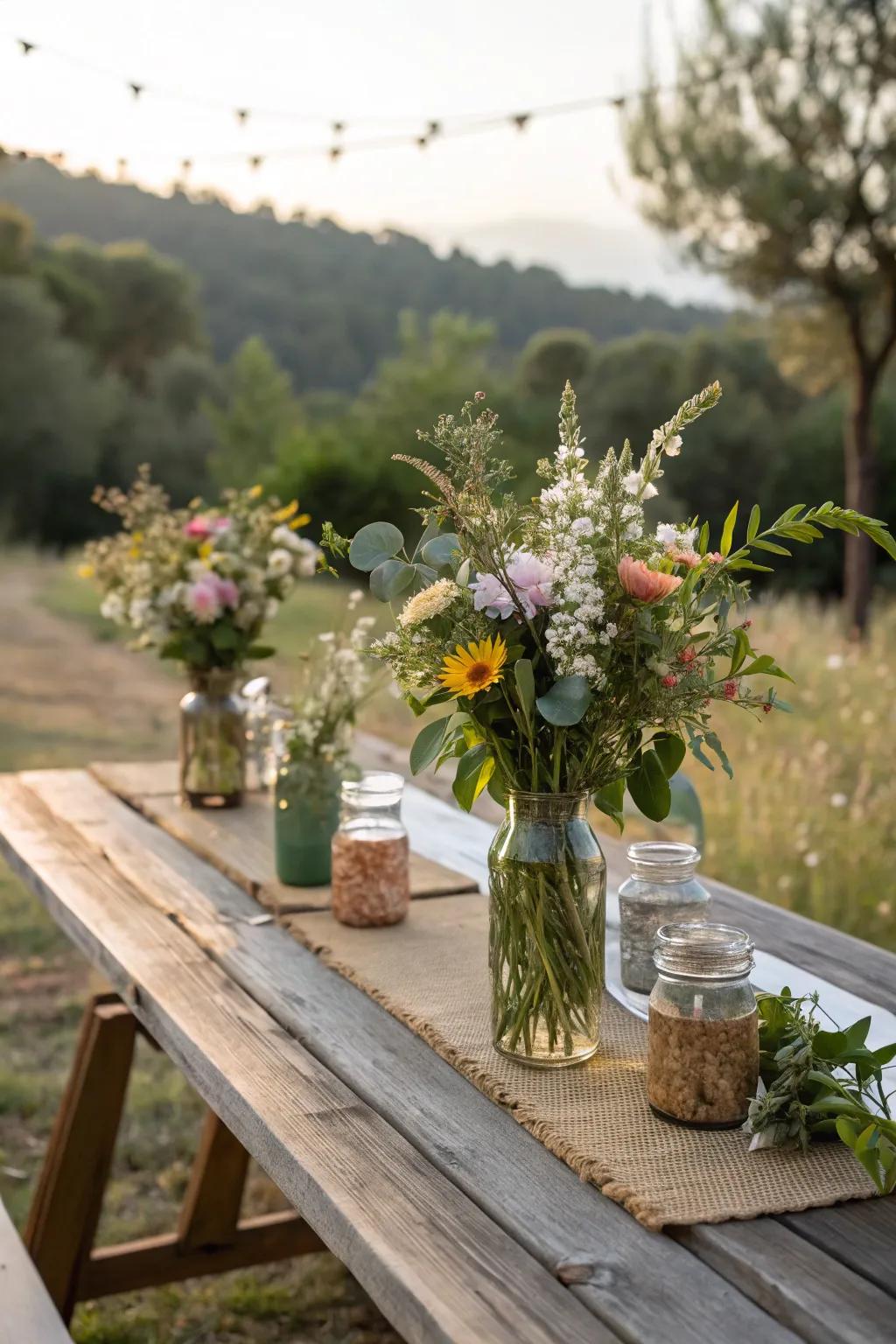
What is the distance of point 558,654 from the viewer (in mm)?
1293

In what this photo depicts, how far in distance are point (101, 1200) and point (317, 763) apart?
97 centimetres

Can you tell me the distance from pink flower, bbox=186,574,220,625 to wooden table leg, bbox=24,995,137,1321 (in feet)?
2.47

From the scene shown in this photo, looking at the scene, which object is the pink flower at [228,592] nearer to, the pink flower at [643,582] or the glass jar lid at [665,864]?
the glass jar lid at [665,864]

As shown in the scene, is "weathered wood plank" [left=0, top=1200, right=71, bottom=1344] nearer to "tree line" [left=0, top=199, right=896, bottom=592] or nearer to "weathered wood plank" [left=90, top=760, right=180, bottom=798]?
"weathered wood plank" [left=90, top=760, right=180, bottom=798]

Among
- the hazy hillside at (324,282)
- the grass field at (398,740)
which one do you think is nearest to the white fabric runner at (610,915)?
the grass field at (398,740)

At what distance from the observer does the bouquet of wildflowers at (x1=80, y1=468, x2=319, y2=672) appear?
262cm

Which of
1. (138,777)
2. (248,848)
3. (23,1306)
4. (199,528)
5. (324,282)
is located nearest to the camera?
(23,1306)

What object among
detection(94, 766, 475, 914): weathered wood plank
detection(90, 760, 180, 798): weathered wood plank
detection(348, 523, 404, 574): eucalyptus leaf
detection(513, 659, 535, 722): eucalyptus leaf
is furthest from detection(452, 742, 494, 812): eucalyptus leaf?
detection(90, 760, 180, 798): weathered wood plank

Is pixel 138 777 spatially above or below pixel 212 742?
below

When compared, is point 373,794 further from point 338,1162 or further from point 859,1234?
point 859,1234

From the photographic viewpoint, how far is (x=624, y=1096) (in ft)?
4.42

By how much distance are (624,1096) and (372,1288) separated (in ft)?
1.21

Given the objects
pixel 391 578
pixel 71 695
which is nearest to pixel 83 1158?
pixel 391 578

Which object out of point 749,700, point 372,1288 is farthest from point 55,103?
point 372,1288
